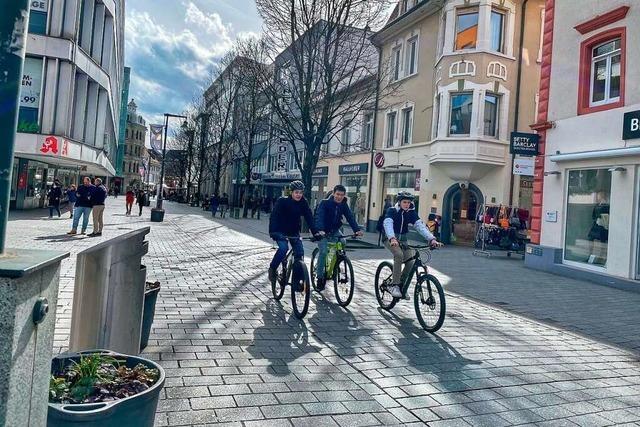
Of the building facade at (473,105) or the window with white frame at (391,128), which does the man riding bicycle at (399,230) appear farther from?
the window with white frame at (391,128)

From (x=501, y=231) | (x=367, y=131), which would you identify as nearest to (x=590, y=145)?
(x=501, y=231)

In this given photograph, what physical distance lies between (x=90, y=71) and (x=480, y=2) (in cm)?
1966

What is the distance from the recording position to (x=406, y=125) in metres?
24.7

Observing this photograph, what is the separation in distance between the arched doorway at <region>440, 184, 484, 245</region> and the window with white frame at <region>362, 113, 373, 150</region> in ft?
26.1

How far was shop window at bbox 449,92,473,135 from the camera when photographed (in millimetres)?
20172

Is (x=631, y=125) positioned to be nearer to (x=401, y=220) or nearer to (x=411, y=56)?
(x=401, y=220)

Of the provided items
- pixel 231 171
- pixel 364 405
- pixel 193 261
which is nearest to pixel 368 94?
pixel 193 261

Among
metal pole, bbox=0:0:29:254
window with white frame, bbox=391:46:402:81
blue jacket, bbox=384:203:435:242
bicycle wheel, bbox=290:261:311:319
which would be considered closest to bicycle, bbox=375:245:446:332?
blue jacket, bbox=384:203:435:242

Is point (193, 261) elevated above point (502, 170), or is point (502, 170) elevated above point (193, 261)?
point (502, 170)

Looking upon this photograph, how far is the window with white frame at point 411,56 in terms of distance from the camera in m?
24.2

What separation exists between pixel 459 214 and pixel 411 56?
8784 millimetres

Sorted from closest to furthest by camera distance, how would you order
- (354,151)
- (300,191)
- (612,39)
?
1. (300,191)
2. (612,39)
3. (354,151)

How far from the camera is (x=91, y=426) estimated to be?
2.05 m

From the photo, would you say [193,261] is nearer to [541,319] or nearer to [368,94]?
[541,319]
